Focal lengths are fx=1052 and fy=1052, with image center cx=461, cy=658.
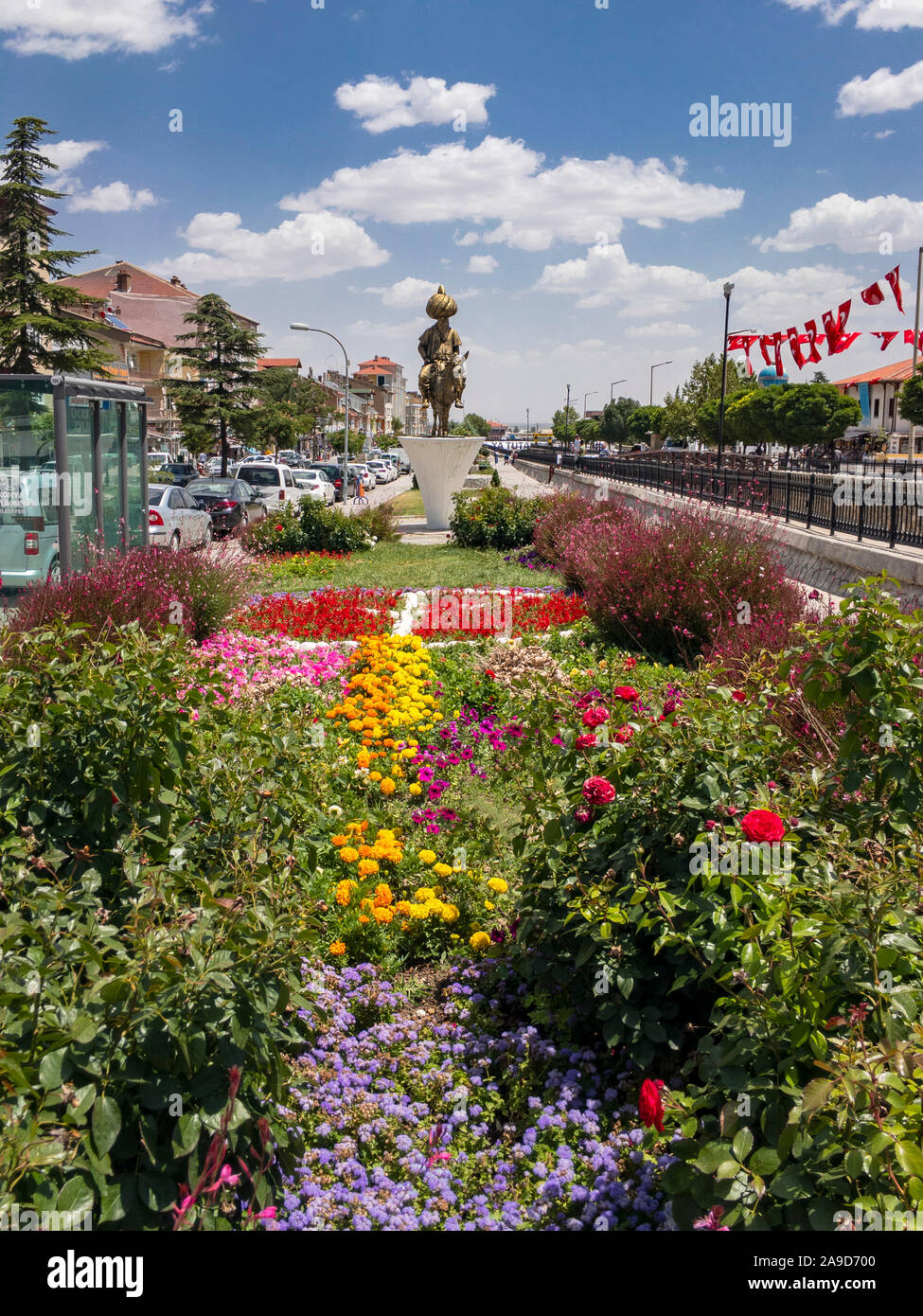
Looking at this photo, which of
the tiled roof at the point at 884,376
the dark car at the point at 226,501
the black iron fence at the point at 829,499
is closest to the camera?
the black iron fence at the point at 829,499

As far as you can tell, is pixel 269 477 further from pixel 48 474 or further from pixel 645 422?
pixel 645 422

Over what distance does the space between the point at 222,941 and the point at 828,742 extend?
10.1 ft

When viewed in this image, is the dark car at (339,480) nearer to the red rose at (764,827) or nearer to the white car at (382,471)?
the white car at (382,471)

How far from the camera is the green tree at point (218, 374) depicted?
51.6 m

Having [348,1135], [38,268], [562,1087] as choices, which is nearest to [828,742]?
[562,1087]

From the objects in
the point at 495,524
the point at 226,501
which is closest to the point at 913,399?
the point at 226,501

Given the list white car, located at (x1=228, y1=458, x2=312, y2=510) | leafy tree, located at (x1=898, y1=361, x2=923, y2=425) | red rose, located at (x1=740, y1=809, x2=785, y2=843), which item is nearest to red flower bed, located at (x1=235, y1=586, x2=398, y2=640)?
red rose, located at (x1=740, y1=809, x2=785, y2=843)

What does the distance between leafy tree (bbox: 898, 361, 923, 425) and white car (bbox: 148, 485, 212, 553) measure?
143ft

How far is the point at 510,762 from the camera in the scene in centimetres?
532

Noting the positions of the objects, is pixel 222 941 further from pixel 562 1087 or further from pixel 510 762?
pixel 510 762

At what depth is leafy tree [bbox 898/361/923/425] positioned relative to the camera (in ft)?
180

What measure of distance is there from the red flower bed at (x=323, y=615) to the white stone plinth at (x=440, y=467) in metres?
11.2

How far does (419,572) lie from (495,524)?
4.05m

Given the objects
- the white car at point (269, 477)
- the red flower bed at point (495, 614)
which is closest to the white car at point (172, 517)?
the white car at point (269, 477)
